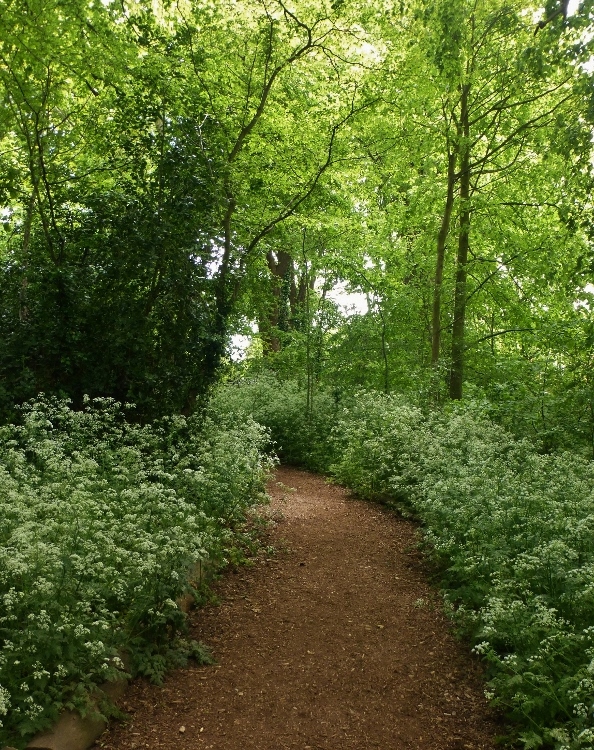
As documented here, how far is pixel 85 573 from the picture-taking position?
4.28m

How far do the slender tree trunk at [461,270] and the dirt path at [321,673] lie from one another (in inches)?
270

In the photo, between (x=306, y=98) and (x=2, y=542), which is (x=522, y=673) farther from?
(x=306, y=98)

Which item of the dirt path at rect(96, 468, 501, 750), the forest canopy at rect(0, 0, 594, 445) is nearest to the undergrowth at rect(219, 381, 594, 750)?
the dirt path at rect(96, 468, 501, 750)

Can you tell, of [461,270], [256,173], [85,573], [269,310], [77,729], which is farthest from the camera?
[269,310]

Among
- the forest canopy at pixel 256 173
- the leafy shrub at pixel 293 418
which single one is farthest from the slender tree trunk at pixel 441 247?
the leafy shrub at pixel 293 418

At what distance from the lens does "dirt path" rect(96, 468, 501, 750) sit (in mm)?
4355

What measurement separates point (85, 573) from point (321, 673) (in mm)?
2266

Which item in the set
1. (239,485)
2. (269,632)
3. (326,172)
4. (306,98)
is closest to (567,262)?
(326,172)

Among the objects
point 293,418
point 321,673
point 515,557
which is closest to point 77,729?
point 321,673

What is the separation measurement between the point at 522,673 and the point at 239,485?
3.80 metres

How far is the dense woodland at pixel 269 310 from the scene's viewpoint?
15.2ft

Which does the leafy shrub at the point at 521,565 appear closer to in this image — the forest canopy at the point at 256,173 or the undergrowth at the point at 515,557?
the undergrowth at the point at 515,557

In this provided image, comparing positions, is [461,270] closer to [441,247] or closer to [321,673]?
[441,247]

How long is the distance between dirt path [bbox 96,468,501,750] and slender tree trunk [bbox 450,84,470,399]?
6848 mm
